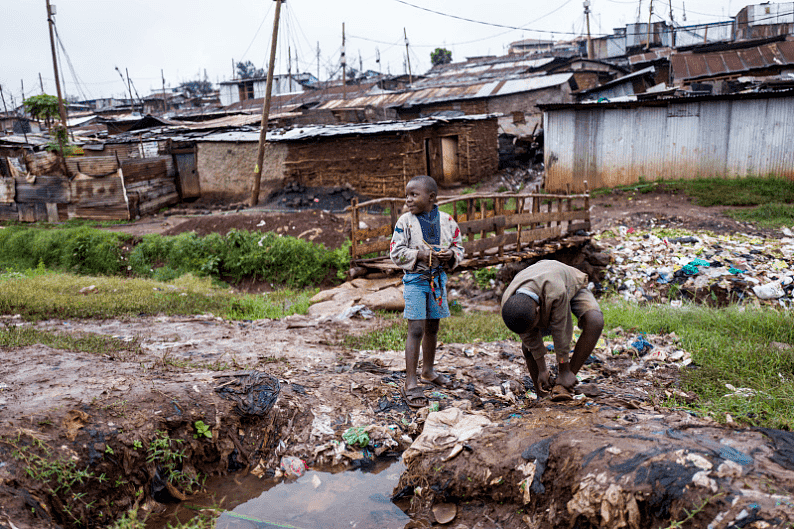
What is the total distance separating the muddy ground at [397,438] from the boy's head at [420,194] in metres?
1.32

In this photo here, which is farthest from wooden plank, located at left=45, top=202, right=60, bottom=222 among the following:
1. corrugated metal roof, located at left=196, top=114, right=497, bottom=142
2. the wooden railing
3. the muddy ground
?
the muddy ground

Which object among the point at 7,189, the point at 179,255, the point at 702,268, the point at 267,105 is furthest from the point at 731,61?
the point at 7,189

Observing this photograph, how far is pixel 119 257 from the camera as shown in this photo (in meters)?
11.5

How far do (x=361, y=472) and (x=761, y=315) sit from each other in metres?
4.58

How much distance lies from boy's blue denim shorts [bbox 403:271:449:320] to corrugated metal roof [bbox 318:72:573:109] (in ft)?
62.6

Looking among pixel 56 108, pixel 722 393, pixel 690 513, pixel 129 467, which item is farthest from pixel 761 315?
pixel 56 108

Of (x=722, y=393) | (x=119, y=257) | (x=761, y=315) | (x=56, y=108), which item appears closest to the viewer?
(x=722, y=393)

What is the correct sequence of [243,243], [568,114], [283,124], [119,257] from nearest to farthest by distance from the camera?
[243,243]
[119,257]
[568,114]
[283,124]

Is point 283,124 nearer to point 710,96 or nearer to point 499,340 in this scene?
point 710,96

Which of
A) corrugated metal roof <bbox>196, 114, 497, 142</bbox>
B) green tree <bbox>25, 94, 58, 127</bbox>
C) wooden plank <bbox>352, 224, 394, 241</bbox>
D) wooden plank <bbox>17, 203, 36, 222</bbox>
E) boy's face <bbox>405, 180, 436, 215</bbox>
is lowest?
wooden plank <bbox>352, 224, 394, 241</bbox>

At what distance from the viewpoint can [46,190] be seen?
15.9 m

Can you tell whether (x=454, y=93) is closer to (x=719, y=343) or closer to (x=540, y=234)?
(x=540, y=234)

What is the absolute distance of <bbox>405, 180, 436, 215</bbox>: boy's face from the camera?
12.1 ft

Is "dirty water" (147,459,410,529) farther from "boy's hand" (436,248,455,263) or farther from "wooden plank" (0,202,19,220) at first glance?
"wooden plank" (0,202,19,220)
